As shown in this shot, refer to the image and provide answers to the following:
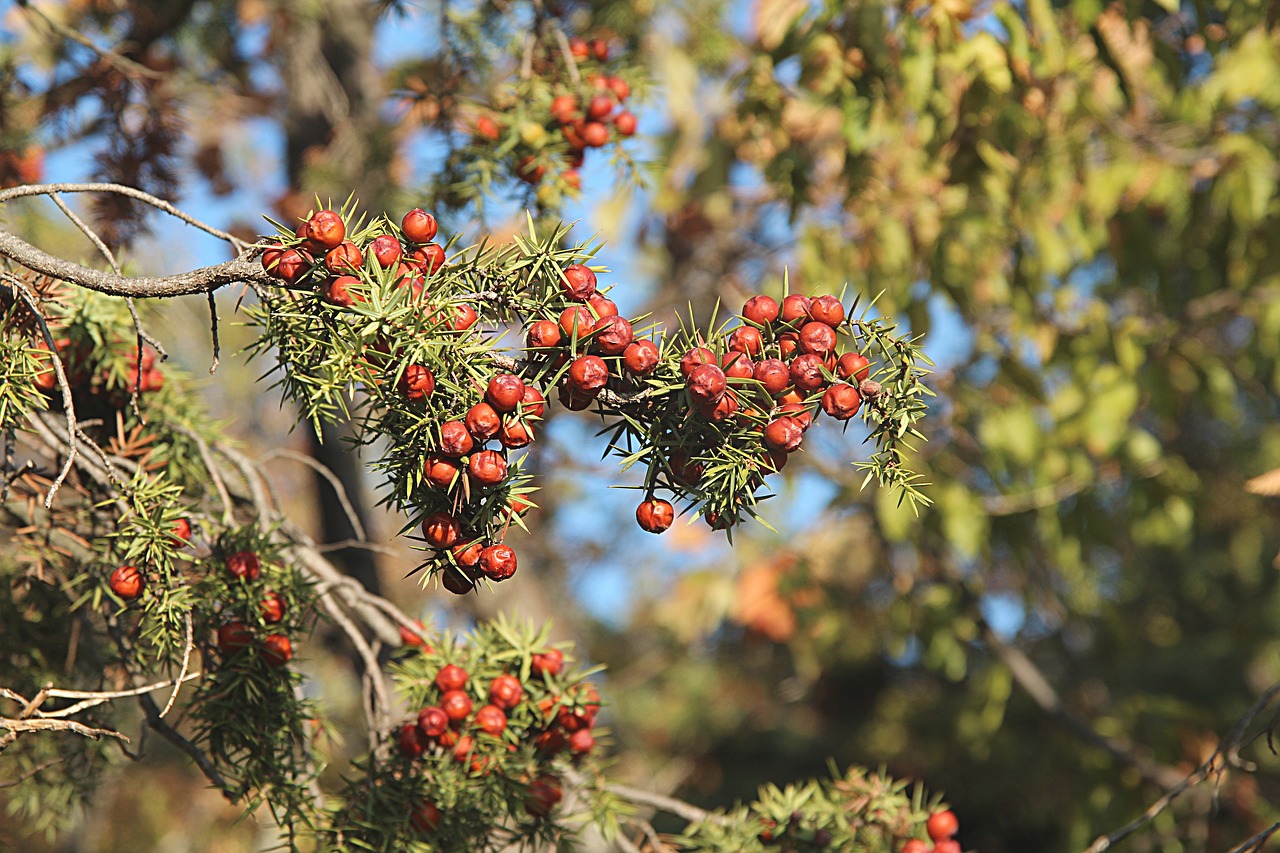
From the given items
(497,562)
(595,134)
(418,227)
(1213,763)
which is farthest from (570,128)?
(1213,763)

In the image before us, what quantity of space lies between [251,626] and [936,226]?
2059mm

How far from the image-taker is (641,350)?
98cm

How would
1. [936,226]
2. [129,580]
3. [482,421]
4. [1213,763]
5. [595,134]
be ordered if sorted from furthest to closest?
1. [936,226]
2. [595,134]
3. [1213,763]
4. [129,580]
5. [482,421]

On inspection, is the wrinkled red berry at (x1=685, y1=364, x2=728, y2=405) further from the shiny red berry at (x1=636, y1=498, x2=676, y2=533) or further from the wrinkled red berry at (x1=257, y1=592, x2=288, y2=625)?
the wrinkled red berry at (x1=257, y1=592, x2=288, y2=625)

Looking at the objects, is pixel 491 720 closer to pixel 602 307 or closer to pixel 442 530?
pixel 442 530

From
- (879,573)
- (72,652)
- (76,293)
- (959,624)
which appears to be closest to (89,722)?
(72,652)

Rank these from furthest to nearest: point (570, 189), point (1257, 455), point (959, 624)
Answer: point (1257, 455) → point (959, 624) → point (570, 189)

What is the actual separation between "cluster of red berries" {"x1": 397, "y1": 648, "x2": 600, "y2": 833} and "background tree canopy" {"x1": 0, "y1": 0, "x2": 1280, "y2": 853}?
0.26 metres

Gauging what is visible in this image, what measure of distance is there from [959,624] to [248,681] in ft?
7.75

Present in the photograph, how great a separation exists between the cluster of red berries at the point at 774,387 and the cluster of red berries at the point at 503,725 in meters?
0.53

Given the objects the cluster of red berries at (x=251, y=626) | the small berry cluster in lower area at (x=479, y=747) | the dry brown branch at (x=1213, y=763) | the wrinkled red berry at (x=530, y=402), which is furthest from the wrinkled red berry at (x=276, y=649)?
the dry brown branch at (x=1213, y=763)

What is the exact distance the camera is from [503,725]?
4.71 ft

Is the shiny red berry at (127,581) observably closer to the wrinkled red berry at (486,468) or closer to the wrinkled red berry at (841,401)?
the wrinkled red berry at (486,468)

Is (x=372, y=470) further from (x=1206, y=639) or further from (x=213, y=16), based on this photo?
(x=1206, y=639)
